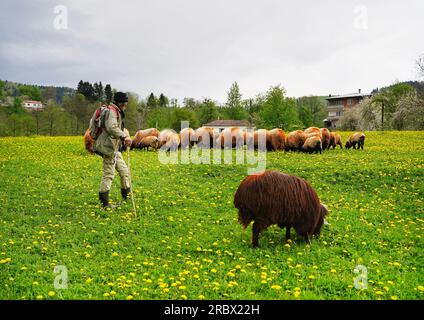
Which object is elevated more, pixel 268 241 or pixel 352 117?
pixel 352 117

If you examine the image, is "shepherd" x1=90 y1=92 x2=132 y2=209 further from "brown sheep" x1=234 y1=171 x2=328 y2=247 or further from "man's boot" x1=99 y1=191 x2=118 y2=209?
"brown sheep" x1=234 y1=171 x2=328 y2=247

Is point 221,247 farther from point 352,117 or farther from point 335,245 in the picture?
point 352,117

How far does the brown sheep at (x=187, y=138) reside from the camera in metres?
24.0

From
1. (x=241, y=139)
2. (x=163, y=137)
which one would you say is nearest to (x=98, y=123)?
(x=163, y=137)

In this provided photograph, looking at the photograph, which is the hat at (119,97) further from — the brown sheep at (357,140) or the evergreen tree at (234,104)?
the evergreen tree at (234,104)

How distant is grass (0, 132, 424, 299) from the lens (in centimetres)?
582

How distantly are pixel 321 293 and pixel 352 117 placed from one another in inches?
2807

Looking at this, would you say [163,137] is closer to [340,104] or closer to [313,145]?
[313,145]

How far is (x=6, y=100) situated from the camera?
275ft

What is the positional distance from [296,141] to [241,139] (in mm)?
3242

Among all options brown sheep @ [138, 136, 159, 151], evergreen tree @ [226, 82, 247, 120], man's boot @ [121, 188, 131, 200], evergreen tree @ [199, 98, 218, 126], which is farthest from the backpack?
evergreen tree @ [199, 98, 218, 126]
